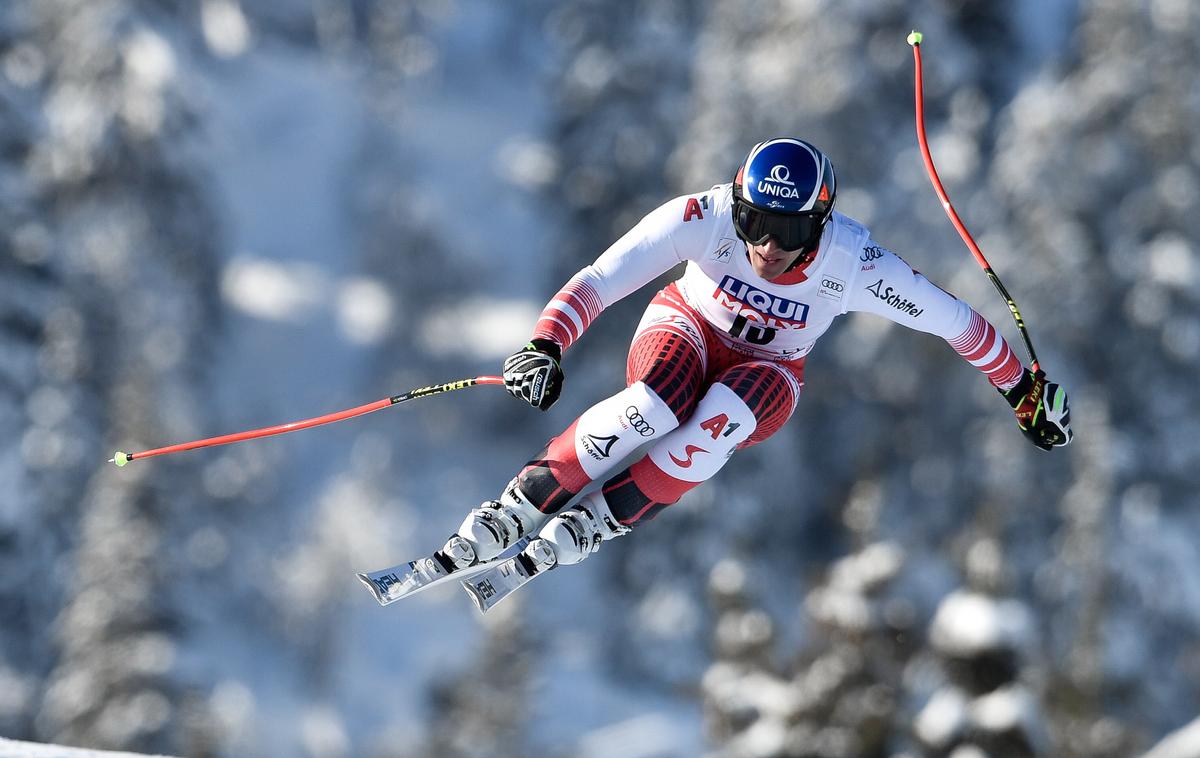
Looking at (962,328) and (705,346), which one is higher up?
(705,346)

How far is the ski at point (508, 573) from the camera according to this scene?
7.58 m

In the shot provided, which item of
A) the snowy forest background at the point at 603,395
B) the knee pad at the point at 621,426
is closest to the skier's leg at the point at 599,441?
the knee pad at the point at 621,426

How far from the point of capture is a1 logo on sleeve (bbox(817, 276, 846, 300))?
25.6 feet

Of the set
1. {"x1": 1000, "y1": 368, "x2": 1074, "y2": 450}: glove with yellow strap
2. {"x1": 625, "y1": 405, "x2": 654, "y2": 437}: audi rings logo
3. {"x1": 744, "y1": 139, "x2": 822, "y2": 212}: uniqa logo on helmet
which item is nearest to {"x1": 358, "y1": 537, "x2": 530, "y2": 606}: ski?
{"x1": 625, "y1": 405, "x2": 654, "y2": 437}: audi rings logo

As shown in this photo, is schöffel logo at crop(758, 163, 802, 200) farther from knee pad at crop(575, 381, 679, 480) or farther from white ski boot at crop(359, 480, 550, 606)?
white ski boot at crop(359, 480, 550, 606)

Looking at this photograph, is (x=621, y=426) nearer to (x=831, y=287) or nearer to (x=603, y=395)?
(x=831, y=287)

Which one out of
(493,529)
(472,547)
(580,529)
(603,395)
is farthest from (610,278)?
(603,395)

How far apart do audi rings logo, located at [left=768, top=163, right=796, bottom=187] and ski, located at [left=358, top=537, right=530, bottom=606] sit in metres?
2.03

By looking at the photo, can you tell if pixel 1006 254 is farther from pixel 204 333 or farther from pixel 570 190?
pixel 204 333

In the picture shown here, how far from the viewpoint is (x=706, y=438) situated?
24.4 feet

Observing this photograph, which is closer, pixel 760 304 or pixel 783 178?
pixel 783 178

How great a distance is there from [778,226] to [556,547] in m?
1.75

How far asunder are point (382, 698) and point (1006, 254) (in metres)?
16.3

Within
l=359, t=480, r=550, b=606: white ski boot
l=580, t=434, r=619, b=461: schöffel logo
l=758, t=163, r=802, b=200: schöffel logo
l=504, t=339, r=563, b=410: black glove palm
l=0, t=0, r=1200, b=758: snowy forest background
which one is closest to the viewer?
l=504, t=339, r=563, b=410: black glove palm
